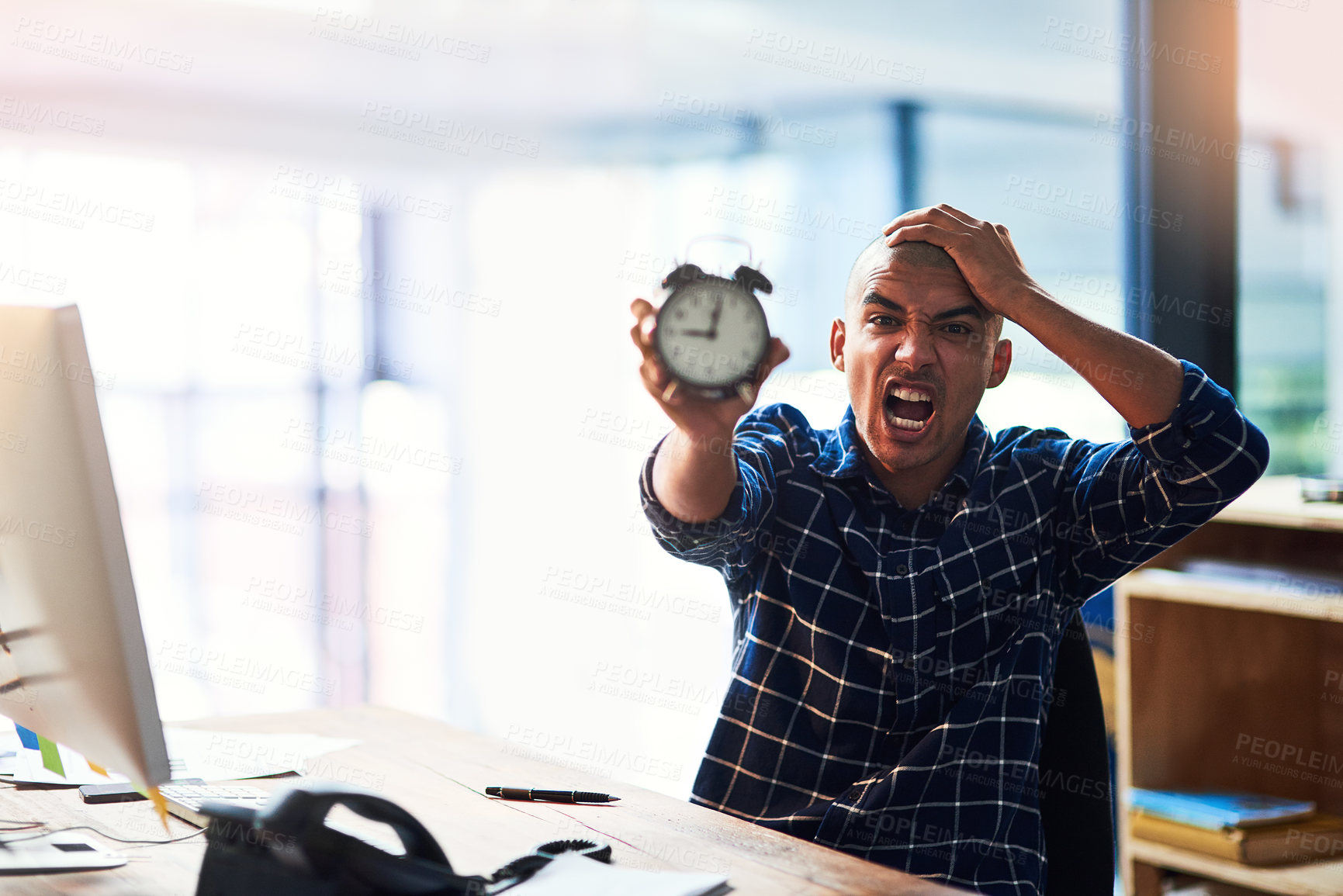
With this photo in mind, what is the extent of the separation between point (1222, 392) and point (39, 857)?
1.46m

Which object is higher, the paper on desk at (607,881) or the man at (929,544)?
the man at (929,544)

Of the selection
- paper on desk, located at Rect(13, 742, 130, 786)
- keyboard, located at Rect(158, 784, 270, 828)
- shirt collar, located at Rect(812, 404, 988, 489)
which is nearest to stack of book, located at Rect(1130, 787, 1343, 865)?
shirt collar, located at Rect(812, 404, 988, 489)

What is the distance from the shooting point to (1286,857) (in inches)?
79.8

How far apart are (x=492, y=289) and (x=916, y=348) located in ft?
8.67

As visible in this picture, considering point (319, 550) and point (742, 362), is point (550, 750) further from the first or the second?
point (742, 362)

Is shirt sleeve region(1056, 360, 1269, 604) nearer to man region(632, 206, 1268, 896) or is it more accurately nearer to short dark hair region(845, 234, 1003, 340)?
man region(632, 206, 1268, 896)

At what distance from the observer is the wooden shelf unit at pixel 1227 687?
2.21 metres

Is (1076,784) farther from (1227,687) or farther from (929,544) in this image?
(1227,687)

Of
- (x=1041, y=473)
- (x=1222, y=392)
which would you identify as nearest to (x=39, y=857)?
(x=1041, y=473)

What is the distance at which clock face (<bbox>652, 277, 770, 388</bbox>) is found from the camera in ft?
4.11

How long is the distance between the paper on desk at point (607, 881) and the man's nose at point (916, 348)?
29.4 inches

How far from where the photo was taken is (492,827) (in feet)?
4.15

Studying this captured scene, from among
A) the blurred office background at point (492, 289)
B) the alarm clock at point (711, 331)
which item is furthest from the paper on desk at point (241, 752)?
the blurred office background at point (492, 289)

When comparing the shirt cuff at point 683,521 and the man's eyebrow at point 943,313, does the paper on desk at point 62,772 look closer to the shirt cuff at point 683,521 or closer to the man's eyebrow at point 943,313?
the shirt cuff at point 683,521
